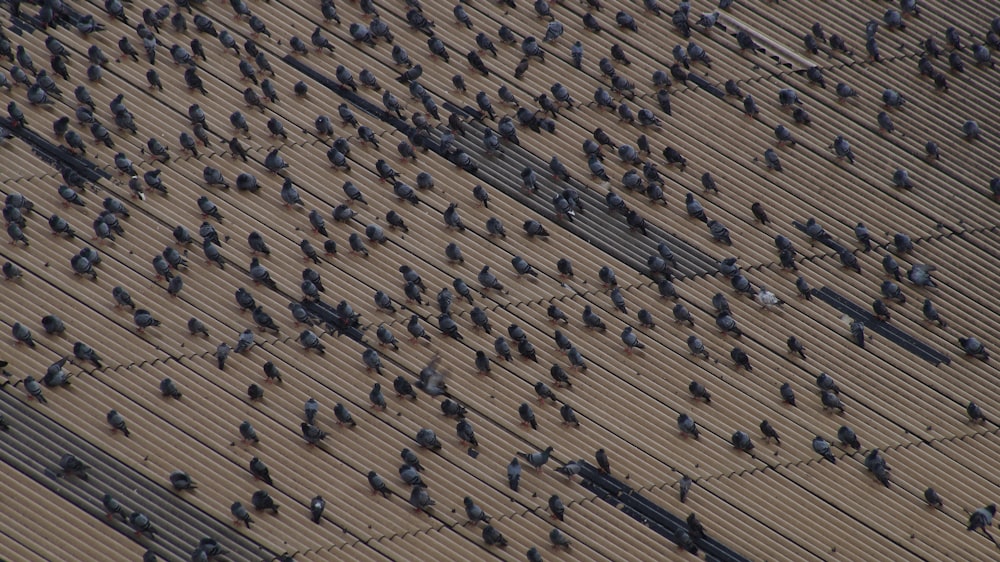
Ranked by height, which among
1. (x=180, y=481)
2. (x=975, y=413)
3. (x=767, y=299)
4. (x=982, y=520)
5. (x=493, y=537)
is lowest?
(x=180, y=481)

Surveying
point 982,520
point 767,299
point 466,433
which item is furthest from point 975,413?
point 466,433

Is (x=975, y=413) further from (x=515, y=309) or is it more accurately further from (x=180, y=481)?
(x=180, y=481)

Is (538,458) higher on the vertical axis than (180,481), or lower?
higher

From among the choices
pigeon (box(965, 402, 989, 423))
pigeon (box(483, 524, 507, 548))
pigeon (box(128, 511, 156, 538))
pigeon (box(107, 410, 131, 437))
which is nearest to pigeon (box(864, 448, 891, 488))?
pigeon (box(965, 402, 989, 423))

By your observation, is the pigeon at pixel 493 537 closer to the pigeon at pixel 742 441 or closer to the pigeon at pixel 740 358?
the pigeon at pixel 742 441

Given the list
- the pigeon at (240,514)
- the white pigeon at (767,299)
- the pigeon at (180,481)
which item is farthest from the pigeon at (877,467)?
the pigeon at (180,481)

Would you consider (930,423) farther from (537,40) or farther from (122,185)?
(122,185)

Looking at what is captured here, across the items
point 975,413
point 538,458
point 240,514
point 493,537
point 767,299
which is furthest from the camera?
point 767,299

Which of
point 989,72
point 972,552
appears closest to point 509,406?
point 972,552
